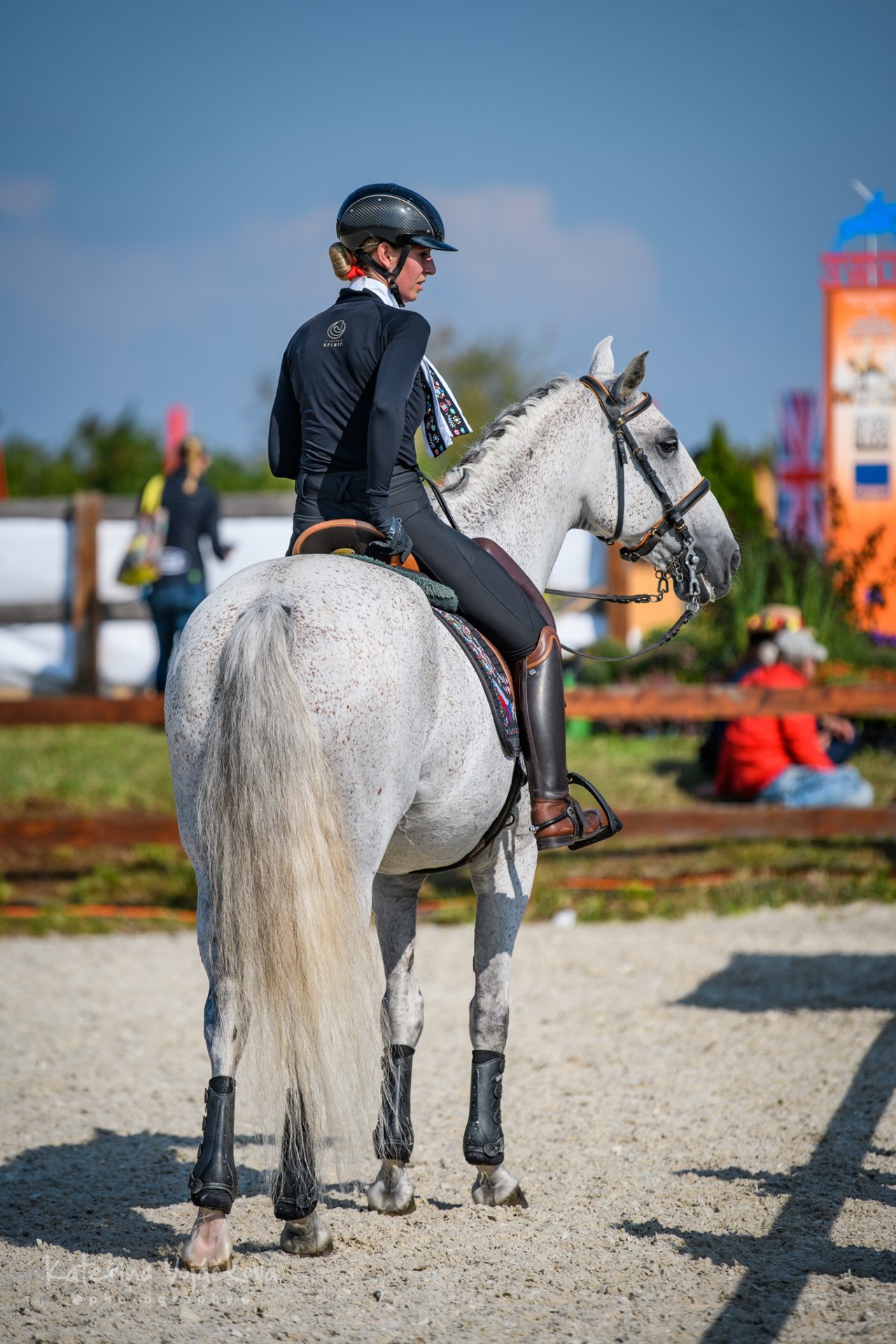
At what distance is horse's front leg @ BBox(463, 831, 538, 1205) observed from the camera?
12.3ft

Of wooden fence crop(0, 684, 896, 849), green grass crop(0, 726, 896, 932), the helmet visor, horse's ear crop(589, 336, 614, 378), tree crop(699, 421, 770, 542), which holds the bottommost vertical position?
green grass crop(0, 726, 896, 932)

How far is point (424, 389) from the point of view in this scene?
12.0ft

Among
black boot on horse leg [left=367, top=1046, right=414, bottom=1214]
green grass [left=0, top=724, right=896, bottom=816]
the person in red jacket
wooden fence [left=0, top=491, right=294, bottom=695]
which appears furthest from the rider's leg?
wooden fence [left=0, top=491, right=294, bottom=695]

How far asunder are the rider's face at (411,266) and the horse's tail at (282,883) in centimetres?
128

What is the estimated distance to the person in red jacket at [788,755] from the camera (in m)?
9.02

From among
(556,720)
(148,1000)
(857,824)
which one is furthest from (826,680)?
(556,720)

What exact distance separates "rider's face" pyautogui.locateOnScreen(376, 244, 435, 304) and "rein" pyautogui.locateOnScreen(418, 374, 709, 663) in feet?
2.01

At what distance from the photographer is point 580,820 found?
3711 millimetres

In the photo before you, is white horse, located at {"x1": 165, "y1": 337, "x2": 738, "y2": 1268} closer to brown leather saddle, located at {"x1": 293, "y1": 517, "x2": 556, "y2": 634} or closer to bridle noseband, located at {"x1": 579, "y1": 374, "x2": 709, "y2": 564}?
brown leather saddle, located at {"x1": 293, "y1": 517, "x2": 556, "y2": 634}

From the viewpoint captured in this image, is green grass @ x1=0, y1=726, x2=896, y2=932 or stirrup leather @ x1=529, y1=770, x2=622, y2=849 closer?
stirrup leather @ x1=529, y1=770, x2=622, y2=849

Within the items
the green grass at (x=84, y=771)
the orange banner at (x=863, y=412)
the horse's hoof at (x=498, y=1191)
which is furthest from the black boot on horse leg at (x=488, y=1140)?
the orange banner at (x=863, y=412)

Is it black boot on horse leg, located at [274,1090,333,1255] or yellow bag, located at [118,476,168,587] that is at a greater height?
yellow bag, located at [118,476,168,587]

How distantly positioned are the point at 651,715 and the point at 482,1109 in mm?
5176

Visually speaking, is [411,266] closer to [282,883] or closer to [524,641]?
[524,641]
